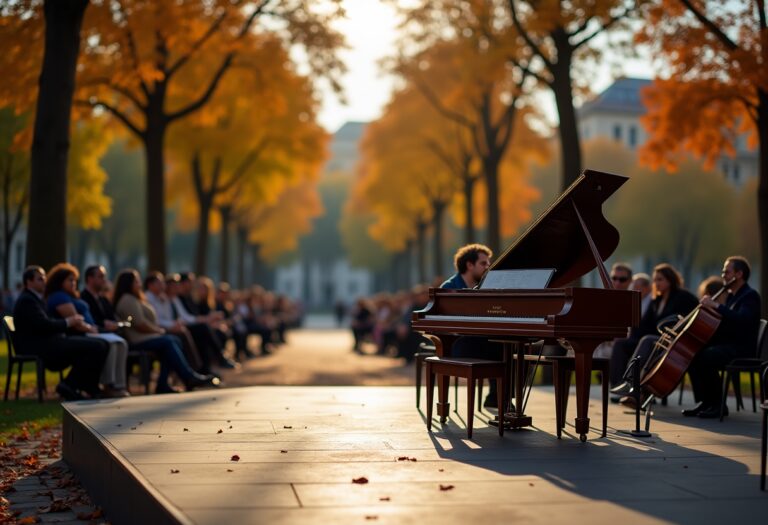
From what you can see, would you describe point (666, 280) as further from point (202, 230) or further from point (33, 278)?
point (202, 230)

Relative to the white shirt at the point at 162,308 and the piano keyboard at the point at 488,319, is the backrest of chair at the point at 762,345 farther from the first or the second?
the white shirt at the point at 162,308

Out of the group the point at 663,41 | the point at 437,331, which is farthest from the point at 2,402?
the point at 663,41

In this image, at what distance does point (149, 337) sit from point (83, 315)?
1.18 m

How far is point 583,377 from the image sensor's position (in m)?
9.01

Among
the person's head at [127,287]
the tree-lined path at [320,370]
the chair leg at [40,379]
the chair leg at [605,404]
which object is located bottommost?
the tree-lined path at [320,370]

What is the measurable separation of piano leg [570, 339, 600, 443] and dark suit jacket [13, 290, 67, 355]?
6.35m

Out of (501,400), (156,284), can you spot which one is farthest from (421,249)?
(501,400)

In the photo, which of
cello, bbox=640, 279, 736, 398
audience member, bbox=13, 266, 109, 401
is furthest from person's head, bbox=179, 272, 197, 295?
cello, bbox=640, 279, 736, 398

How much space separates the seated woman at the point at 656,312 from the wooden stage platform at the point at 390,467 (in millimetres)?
1171

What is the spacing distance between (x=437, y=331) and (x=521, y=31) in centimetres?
1035

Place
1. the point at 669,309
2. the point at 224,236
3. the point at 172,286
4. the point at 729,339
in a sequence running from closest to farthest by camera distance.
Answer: the point at 729,339, the point at 669,309, the point at 172,286, the point at 224,236

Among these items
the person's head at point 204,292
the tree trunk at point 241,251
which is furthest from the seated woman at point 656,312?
the tree trunk at point 241,251

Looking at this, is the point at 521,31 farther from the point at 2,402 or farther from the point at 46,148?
the point at 2,402

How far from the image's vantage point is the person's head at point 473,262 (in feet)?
37.3
